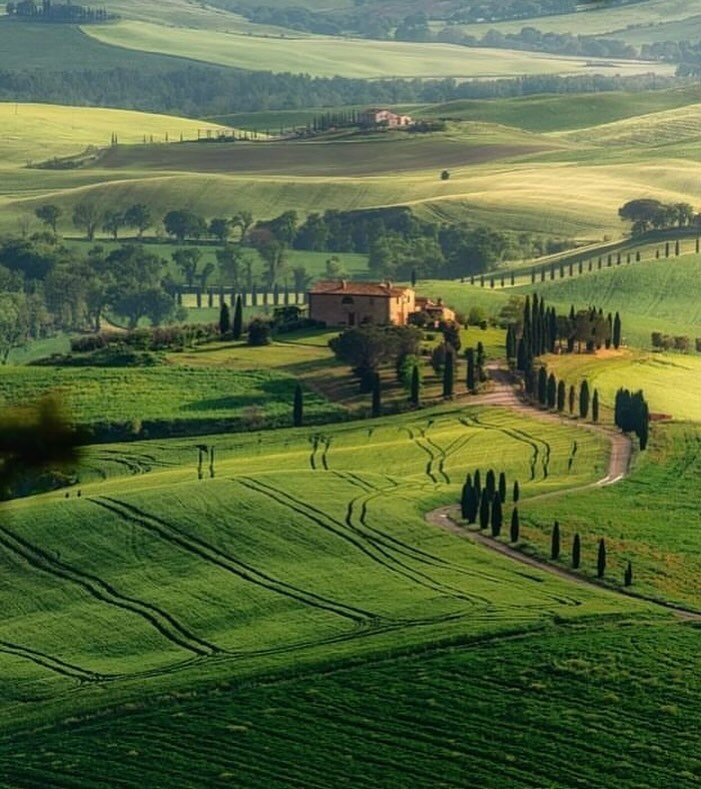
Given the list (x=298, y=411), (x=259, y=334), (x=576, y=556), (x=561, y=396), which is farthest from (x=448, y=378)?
(x=576, y=556)

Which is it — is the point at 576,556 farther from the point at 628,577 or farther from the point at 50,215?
the point at 50,215

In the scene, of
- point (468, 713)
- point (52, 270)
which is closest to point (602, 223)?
point (52, 270)

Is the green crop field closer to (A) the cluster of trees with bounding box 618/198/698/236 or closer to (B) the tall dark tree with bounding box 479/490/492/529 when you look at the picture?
(B) the tall dark tree with bounding box 479/490/492/529

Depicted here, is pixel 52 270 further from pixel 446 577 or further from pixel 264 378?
pixel 446 577

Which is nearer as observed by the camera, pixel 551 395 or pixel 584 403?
pixel 584 403

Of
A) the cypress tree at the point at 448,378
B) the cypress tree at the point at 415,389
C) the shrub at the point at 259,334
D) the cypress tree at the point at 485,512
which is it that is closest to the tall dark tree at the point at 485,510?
the cypress tree at the point at 485,512

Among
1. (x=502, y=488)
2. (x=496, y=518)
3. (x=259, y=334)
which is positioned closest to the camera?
(x=496, y=518)
